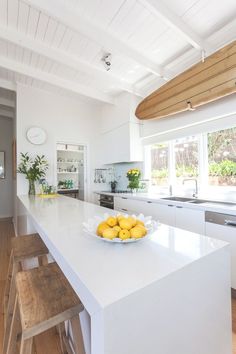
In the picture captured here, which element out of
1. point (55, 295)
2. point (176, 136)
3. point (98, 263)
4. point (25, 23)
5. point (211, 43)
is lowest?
point (55, 295)

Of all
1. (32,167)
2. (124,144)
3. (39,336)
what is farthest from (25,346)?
(124,144)

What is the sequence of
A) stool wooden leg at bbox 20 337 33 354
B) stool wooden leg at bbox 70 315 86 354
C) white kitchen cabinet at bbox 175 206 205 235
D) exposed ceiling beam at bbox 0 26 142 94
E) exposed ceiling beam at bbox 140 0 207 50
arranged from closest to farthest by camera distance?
stool wooden leg at bbox 20 337 33 354, stool wooden leg at bbox 70 315 86 354, exposed ceiling beam at bbox 140 0 207 50, white kitchen cabinet at bbox 175 206 205 235, exposed ceiling beam at bbox 0 26 142 94

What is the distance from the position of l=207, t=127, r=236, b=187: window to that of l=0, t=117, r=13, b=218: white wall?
550cm

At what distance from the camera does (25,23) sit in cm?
213

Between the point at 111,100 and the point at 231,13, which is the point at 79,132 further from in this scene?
Answer: the point at 231,13

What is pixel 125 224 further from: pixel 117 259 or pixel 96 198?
pixel 96 198

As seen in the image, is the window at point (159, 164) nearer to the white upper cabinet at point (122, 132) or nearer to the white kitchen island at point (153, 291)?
the white upper cabinet at point (122, 132)

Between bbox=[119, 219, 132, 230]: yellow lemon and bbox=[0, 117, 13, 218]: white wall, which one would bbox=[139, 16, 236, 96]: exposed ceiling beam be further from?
bbox=[0, 117, 13, 218]: white wall

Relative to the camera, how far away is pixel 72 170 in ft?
15.0

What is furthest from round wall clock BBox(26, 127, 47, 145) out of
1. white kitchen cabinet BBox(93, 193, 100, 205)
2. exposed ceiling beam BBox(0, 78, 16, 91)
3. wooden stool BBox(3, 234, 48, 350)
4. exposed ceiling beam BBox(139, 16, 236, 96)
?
wooden stool BBox(3, 234, 48, 350)

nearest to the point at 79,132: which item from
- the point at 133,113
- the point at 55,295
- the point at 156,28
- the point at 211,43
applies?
the point at 133,113

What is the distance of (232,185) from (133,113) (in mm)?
2132

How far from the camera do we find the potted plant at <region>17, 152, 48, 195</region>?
3.47 meters

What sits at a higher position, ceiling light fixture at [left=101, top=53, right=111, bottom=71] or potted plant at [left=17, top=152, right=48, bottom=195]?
ceiling light fixture at [left=101, top=53, right=111, bottom=71]
